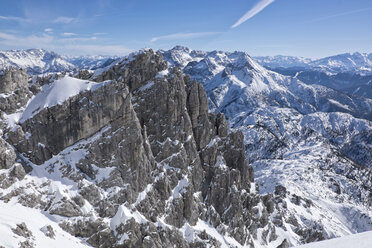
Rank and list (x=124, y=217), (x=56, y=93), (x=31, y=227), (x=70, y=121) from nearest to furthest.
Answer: (x=31, y=227) < (x=124, y=217) < (x=70, y=121) < (x=56, y=93)

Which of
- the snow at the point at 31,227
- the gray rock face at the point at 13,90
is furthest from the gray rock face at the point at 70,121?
the snow at the point at 31,227

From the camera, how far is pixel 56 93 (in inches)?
3255

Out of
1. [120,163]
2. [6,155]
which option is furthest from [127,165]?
[6,155]

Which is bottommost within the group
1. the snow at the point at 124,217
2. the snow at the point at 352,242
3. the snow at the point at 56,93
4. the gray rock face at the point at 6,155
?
the snow at the point at 124,217

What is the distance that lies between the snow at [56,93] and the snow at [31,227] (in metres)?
28.1

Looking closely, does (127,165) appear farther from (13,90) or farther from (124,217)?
(13,90)

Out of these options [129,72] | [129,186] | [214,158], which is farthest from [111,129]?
[214,158]

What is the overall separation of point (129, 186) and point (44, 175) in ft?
82.2

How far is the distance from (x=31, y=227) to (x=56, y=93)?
41.7 meters

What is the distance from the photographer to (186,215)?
9338 centimetres

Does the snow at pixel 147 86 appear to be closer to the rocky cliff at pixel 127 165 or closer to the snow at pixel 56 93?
the rocky cliff at pixel 127 165

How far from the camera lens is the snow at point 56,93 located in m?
80.2

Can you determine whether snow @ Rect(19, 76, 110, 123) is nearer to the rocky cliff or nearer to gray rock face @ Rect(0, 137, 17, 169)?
the rocky cliff

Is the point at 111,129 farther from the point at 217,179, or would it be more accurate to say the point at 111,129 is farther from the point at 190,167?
the point at 217,179
